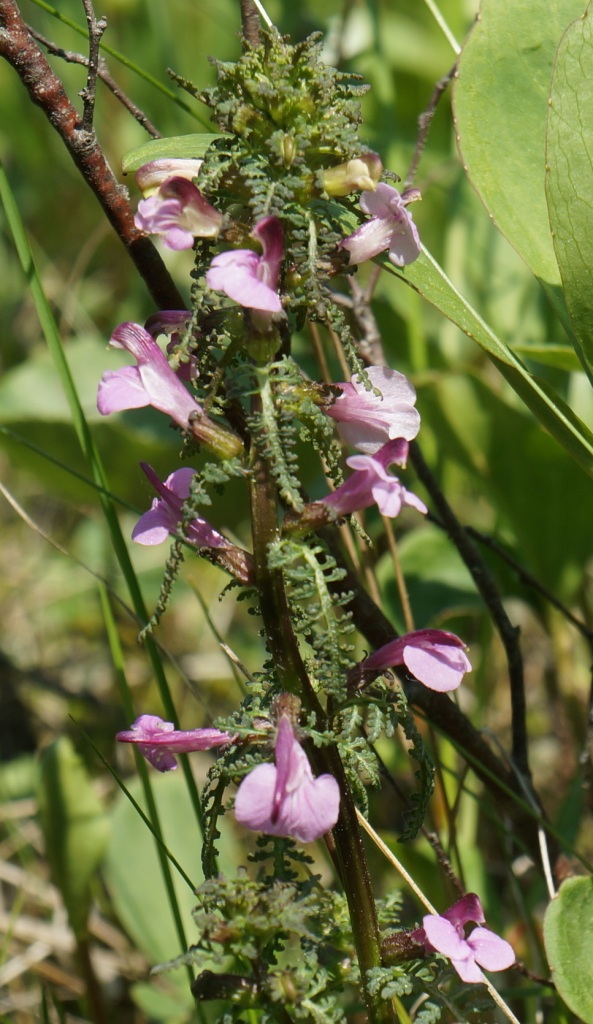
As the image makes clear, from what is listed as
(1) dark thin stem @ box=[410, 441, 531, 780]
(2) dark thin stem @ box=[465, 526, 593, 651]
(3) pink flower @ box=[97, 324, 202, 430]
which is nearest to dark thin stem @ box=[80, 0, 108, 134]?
(3) pink flower @ box=[97, 324, 202, 430]

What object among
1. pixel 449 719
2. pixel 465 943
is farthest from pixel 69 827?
pixel 465 943

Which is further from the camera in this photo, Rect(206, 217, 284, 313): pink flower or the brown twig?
the brown twig

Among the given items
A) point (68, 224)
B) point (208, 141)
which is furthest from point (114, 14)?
point (208, 141)

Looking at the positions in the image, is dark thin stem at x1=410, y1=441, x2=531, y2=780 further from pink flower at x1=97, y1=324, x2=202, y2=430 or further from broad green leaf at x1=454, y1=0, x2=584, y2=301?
pink flower at x1=97, y1=324, x2=202, y2=430

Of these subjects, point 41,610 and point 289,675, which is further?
point 41,610

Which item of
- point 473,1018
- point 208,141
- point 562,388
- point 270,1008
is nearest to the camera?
point 270,1008

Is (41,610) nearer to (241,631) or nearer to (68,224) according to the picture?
(241,631)

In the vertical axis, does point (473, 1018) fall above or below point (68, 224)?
below
